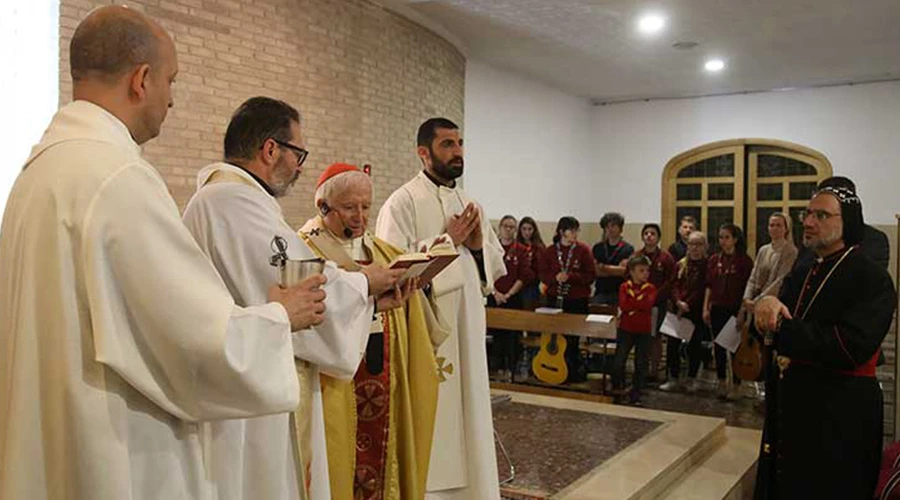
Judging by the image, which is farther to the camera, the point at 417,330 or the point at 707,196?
the point at 707,196

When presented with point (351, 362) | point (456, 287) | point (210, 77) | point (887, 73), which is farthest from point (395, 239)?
point (887, 73)

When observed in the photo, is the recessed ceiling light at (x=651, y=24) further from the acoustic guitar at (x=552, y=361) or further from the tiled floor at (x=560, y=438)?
the tiled floor at (x=560, y=438)

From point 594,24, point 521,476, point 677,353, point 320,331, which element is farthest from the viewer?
point 594,24

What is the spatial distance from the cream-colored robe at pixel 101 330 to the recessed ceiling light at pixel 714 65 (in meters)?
11.0

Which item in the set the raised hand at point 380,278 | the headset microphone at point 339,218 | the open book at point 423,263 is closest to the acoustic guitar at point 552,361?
the headset microphone at point 339,218

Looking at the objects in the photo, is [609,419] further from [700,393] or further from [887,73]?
[887,73]

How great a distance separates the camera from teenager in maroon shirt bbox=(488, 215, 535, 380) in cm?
866

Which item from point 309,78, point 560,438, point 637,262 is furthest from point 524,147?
point 560,438

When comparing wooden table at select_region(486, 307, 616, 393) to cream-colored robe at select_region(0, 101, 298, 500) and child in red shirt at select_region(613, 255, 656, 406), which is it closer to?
child in red shirt at select_region(613, 255, 656, 406)

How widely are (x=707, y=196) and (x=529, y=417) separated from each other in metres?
9.19

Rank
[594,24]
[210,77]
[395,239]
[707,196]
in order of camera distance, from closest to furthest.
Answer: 1. [395,239]
2. [210,77]
3. [594,24]
4. [707,196]

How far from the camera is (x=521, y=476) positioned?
4363 mm

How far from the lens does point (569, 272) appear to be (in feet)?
28.3

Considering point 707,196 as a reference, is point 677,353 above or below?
below
